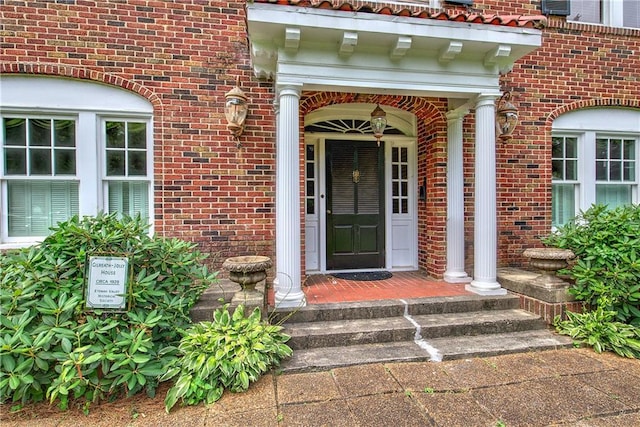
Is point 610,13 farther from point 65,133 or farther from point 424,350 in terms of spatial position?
point 65,133

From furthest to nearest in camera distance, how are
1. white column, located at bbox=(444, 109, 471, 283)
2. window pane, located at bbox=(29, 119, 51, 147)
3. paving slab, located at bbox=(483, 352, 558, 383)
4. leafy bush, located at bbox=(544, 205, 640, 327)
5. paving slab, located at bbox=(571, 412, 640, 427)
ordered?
white column, located at bbox=(444, 109, 471, 283) → window pane, located at bbox=(29, 119, 51, 147) → leafy bush, located at bbox=(544, 205, 640, 327) → paving slab, located at bbox=(483, 352, 558, 383) → paving slab, located at bbox=(571, 412, 640, 427)

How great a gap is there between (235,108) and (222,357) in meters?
2.75

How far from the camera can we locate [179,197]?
420 cm

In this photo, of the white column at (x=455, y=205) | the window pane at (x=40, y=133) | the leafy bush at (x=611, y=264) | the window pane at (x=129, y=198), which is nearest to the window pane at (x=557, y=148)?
the leafy bush at (x=611, y=264)

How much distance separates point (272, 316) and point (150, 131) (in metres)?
2.81

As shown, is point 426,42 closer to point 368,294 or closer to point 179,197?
point 368,294

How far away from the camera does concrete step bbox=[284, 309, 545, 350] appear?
3.22 m

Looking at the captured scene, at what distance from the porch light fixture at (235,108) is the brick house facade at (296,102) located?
0.32m

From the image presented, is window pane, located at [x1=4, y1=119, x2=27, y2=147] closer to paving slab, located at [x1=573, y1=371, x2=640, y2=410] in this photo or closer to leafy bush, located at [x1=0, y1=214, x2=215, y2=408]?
leafy bush, located at [x1=0, y1=214, x2=215, y2=408]

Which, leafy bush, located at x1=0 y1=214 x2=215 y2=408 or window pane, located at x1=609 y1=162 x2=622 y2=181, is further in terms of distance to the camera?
window pane, located at x1=609 y1=162 x2=622 y2=181

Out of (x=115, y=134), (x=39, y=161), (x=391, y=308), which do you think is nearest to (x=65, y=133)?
(x=39, y=161)

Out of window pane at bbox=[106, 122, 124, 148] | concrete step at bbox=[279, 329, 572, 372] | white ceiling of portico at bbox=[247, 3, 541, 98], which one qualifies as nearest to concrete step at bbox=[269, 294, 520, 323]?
concrete step at bbox=[279, 329, 572, 372]

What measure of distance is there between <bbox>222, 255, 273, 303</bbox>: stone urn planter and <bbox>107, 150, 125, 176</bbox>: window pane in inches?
84.6

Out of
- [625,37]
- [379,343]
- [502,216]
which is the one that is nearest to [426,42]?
[502,216]
